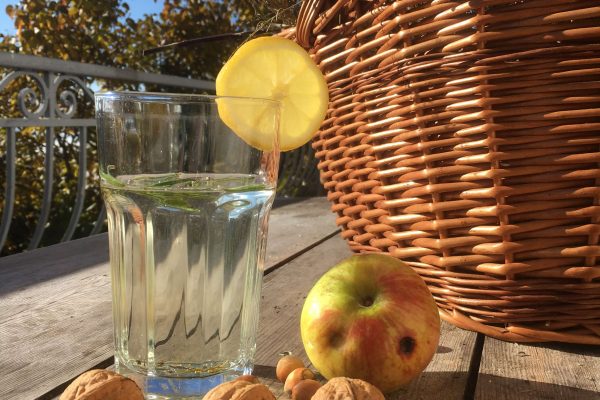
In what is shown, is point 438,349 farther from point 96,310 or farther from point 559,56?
point 96,310

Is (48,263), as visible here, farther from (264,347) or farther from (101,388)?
(101,388)

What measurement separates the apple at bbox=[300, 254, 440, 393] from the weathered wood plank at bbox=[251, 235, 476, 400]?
Answer: 0.07 feet

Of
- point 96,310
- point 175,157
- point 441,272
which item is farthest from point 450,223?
point 96,310

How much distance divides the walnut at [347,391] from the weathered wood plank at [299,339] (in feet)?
0.36

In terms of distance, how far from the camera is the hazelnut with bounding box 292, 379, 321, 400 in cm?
54

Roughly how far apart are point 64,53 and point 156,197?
250 cm

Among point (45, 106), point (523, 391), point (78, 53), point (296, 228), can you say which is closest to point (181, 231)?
point (523, 391)

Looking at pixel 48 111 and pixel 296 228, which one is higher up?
pixel 48 111

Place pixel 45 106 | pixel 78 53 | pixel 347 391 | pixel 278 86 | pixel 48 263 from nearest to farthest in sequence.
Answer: pixel 347 391
pixel 278 86
pixel 48 263
pixel 45 106
pixel 78 53

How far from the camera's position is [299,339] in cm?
75

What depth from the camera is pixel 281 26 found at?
0.91 meters

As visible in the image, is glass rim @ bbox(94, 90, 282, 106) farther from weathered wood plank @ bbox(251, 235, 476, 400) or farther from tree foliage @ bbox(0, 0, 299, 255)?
tree foliage @ bbox(0, 0, 299, 255)

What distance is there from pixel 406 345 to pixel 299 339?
0.58 ft

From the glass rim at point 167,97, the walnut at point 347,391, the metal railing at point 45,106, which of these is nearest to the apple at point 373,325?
the walnut at point 347,391
